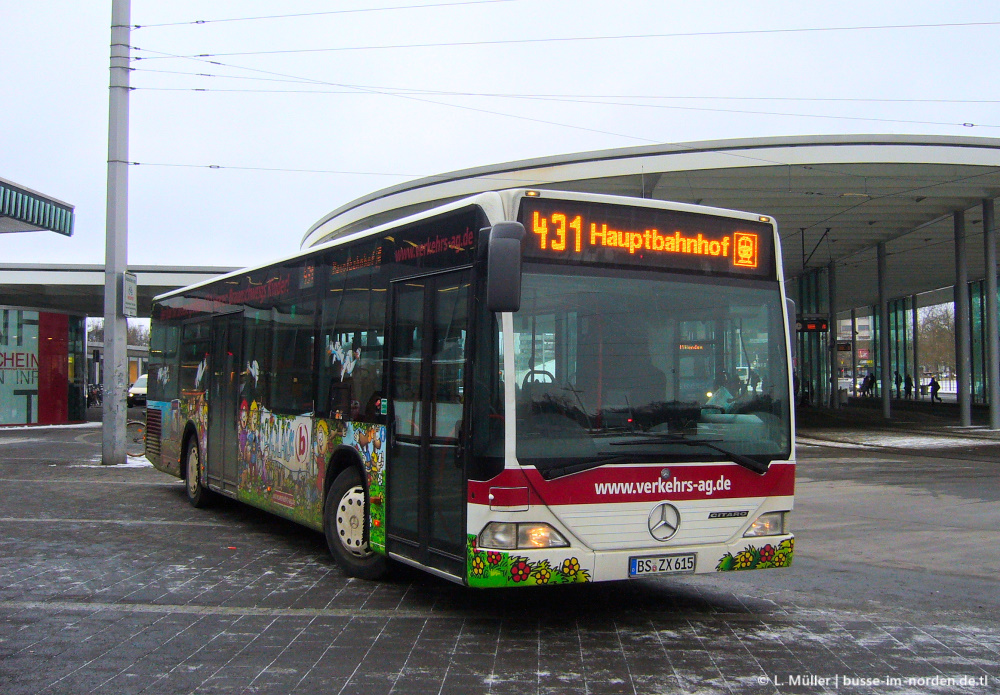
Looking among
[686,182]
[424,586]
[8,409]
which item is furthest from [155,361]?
[8,409]

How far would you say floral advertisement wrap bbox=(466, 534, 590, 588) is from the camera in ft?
19.7

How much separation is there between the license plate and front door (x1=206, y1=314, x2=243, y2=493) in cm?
602

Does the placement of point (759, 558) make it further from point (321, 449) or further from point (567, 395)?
point (321, 449)

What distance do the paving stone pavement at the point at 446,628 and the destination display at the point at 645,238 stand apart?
2.46 m

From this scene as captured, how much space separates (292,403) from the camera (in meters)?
9.34

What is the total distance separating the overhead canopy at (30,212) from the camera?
54.7ft

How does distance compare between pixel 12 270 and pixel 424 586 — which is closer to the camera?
pixel 424 586

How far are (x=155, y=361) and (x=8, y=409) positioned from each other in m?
20.6

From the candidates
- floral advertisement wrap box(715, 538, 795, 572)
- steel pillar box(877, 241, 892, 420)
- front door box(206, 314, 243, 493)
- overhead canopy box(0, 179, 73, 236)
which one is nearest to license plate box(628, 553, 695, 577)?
floral advertisement wrap box(715, 538, 795, 572)

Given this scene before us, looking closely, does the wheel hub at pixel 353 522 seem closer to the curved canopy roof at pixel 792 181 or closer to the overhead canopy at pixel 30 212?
the overhead canopy at pixel 30 212

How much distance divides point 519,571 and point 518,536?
0.21 meters

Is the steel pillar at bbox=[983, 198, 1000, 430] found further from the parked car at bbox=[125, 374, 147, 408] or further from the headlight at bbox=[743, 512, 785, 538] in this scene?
the parked car at bbox=[125, 374, 147, 408]

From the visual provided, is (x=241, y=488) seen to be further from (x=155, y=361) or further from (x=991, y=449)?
(x=991, y=449)

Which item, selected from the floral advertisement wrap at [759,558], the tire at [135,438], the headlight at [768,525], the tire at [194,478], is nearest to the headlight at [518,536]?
the floral advertisement wrap at [759,558]
